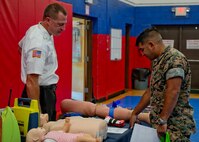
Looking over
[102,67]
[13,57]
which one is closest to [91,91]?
[102,67]

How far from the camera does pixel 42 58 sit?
8.53 feet

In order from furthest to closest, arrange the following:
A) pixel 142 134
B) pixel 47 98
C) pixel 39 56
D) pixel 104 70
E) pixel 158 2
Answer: pixel 158 2 < pixel 104 70 < pixel 47 98 < pixel 39 56 < pixel 142 134

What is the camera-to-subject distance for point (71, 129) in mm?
2221

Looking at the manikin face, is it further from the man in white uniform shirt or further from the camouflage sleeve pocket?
the camouflage sleeve pocket

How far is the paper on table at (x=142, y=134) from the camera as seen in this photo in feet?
7.61

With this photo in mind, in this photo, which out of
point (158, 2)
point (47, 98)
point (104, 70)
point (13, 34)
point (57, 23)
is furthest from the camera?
point (158, 2)

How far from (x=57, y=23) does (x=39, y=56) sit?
0.32 metres

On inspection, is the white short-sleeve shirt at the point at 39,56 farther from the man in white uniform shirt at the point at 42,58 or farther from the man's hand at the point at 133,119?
the man's hand at the point at 133,119

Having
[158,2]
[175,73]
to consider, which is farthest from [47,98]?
[158,2]

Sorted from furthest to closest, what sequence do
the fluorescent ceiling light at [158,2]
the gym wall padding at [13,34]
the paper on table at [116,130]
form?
the fluorescent ceiling light at [158,2] < the gym wall padding at [13,34] < the paper on table at [116,130]

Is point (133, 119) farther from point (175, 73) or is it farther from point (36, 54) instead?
point (36, 54)

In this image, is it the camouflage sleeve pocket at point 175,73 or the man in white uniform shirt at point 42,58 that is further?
the man in white uniform shirt at point 42,58

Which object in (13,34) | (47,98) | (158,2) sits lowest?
(47,98)

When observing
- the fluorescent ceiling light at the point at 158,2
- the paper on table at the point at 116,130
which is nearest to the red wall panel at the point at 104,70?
the fluorescent ceiling light at the point at 158,2
